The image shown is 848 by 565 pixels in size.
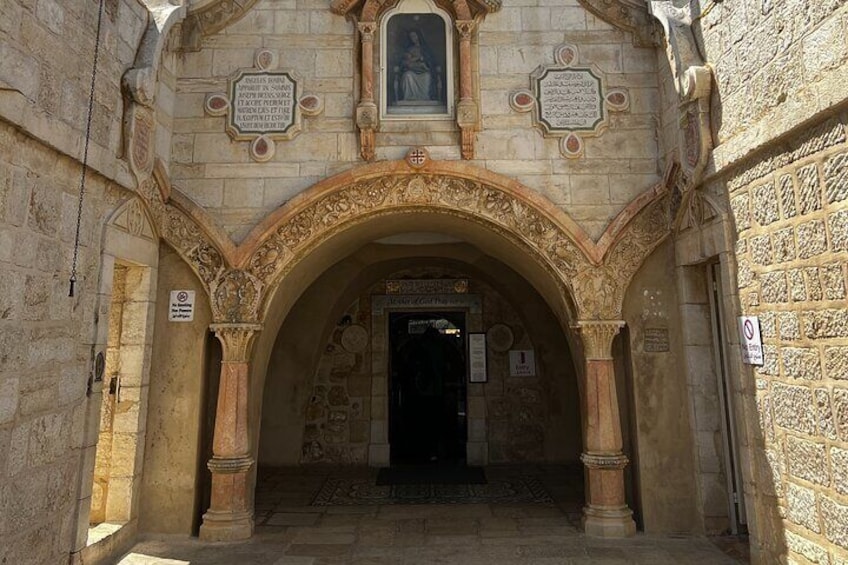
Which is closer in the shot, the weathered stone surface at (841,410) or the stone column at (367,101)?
the weathered stone surface at (841,410)

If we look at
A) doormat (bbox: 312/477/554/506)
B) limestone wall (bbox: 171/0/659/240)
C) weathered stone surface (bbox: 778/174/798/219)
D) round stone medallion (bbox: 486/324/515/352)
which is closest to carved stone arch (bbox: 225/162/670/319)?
limestone wall (bbox: 171/0/659/240)

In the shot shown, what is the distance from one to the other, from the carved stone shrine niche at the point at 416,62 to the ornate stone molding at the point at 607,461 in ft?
8.85

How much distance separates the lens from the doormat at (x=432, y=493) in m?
5.54

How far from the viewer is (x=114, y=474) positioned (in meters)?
4.34

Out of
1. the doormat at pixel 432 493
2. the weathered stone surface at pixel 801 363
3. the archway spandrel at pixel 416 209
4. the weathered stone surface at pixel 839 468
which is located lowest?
the doormat at pixel 432 493

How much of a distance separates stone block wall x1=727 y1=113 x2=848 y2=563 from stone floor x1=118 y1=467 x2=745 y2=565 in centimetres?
95

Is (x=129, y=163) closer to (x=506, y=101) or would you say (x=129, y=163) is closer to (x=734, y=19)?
(x=506, y=101)

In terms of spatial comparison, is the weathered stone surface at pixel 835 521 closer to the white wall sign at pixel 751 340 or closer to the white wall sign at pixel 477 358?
the white wall sign at pixel 751 340

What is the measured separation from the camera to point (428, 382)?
777cm

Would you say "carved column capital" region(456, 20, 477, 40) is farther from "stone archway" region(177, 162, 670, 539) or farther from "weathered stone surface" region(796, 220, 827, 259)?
"weathered stone surface" region(796, 220, 827, 259)

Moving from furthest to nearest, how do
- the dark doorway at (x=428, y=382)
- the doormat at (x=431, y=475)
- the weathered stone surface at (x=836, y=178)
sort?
the dark doorway at (x=428, y=382) < the doormat at (x=431, y=475) < the weathered stone surface at (x=836, y=178)

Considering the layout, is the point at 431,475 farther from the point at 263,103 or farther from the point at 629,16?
the point at 629,16

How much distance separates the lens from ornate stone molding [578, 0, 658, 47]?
492 cm

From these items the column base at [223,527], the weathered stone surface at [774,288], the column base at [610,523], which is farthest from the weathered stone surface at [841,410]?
the column base at [223,527]
